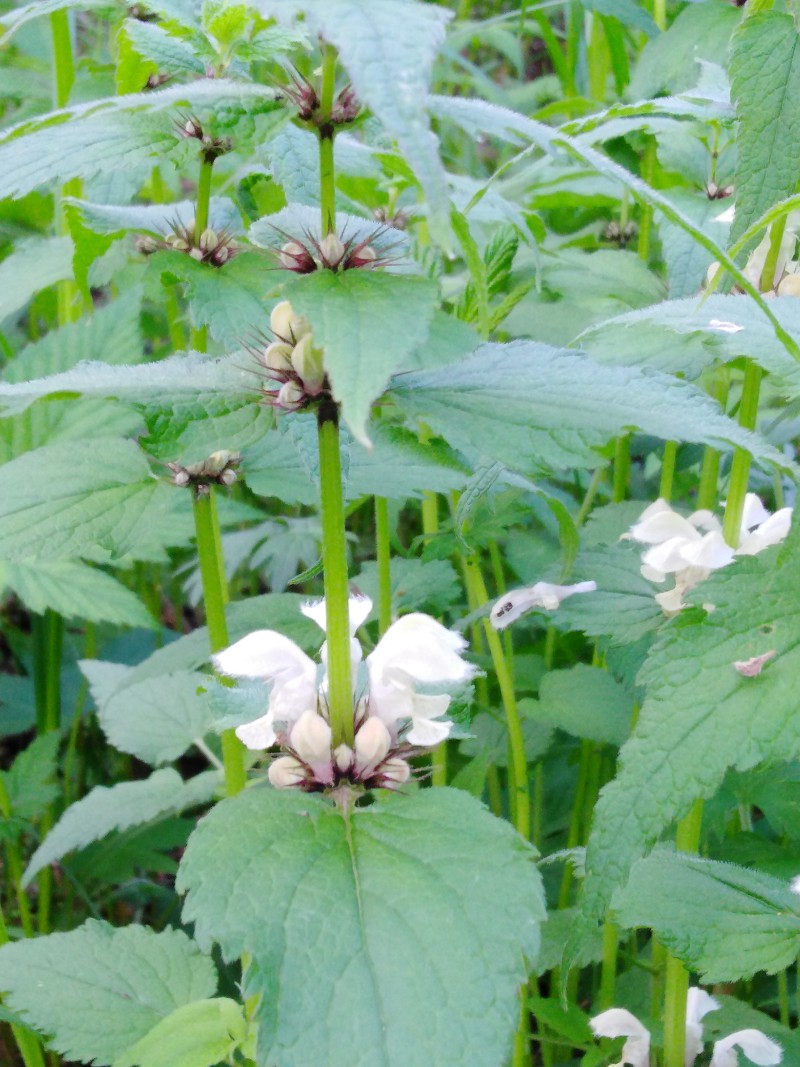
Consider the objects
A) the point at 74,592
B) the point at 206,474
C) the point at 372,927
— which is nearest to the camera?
the point at 372,927

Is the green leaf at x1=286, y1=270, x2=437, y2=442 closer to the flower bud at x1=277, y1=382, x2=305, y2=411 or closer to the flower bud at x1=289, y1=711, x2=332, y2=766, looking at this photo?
the flower bud at x1=277, y1=382, x2=305, y2=411

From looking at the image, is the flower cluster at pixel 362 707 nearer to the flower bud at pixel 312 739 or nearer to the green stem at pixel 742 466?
the flower bud at pixel 312 739

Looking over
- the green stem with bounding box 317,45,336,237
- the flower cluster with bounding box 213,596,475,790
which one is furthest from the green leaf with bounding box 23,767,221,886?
the green stem with bounding box 317,45,336,237

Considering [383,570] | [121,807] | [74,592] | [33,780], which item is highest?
[383,570]

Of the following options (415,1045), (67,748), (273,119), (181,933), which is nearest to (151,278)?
(273,119)

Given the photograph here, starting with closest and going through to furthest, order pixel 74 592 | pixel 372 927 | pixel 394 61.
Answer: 1. pixel 394 61
2. pixel 372 927
3. pixel 74 592

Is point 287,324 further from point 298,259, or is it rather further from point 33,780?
point 33,780

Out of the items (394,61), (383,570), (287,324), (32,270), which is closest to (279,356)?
(287,324)

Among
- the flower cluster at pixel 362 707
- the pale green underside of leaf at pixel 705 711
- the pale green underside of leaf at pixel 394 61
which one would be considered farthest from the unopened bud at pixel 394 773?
the pale green underside of leaf at pixel 394 61
